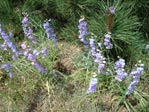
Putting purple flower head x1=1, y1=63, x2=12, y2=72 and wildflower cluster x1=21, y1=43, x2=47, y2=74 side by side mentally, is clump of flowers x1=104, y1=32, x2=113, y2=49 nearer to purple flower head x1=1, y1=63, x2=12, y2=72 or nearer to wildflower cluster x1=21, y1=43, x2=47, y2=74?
wildflower cluster x1=21, y1=43, x2=47, y2=74

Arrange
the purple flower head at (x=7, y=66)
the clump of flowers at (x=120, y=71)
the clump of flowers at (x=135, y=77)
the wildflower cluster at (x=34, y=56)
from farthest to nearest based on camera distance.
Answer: the purple flower head at (x=7, y=66)
the wildflower cluster at (x=34, y=56)
the clump of flowers at (x=120, y=71)
the clump of flowers at (x=135, y=77)

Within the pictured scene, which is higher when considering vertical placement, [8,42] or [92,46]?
[8,42]

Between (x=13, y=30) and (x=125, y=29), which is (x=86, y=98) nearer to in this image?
(x=125, y=29)

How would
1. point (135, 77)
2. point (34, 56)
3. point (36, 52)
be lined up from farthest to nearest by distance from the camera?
point (36, 52) < point (34, 56) < point (135, 77)

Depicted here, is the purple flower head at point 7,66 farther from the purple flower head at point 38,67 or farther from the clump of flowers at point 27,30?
the clump of flowers at point 27,30

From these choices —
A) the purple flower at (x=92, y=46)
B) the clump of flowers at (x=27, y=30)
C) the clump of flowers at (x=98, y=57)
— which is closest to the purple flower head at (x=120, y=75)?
the clump of flowers at (x=98, y=57)

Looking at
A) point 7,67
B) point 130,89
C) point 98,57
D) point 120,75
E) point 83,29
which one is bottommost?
point 130,89

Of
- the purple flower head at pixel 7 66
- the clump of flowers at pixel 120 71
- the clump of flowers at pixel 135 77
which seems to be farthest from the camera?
the purple flower head at pixel 7 66

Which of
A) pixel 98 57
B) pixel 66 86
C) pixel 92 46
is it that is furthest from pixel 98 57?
pixel 66 86

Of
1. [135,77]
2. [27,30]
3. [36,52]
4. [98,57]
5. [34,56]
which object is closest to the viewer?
[135,77]

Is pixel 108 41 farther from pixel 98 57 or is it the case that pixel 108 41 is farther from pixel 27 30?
pixel 27 30

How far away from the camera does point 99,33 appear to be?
2643 millimetres

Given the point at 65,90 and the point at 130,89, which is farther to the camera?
the point at 65,90

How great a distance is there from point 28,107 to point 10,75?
26cm
